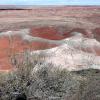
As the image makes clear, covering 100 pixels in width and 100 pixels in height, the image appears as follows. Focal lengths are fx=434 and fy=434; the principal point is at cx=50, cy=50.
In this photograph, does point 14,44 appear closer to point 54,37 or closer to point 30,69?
point 54,37

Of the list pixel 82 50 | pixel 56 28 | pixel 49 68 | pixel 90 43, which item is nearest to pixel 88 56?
pixel 82 50

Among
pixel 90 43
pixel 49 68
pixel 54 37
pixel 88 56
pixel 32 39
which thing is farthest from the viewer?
pixel 54 37

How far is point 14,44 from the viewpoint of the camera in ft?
53.9

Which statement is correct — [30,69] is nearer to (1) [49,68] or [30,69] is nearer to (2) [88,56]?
(1) [49,68]

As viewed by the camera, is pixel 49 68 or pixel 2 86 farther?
pixel 49 68

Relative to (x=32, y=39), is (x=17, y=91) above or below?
above

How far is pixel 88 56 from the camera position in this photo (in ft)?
44.2

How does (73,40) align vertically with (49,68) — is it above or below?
below

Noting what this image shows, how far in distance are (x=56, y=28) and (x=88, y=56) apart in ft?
22.7

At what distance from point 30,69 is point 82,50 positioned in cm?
549

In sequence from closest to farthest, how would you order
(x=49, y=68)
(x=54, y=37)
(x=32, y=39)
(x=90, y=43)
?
(x=49, y=68) → (x=90, y=43) → (x=32, y=39) → (x=54, y=37)

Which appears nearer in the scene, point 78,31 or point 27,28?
point 78,31

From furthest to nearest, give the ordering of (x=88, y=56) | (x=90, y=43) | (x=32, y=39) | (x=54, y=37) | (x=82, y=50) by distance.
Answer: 1. (x=54, y=37)
2. (x=32, y=39)
3. (x=90, y=43)
4. (x=82, y=50)
5. (x=88, y=56)

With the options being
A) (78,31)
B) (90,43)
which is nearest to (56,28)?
(78,31)
